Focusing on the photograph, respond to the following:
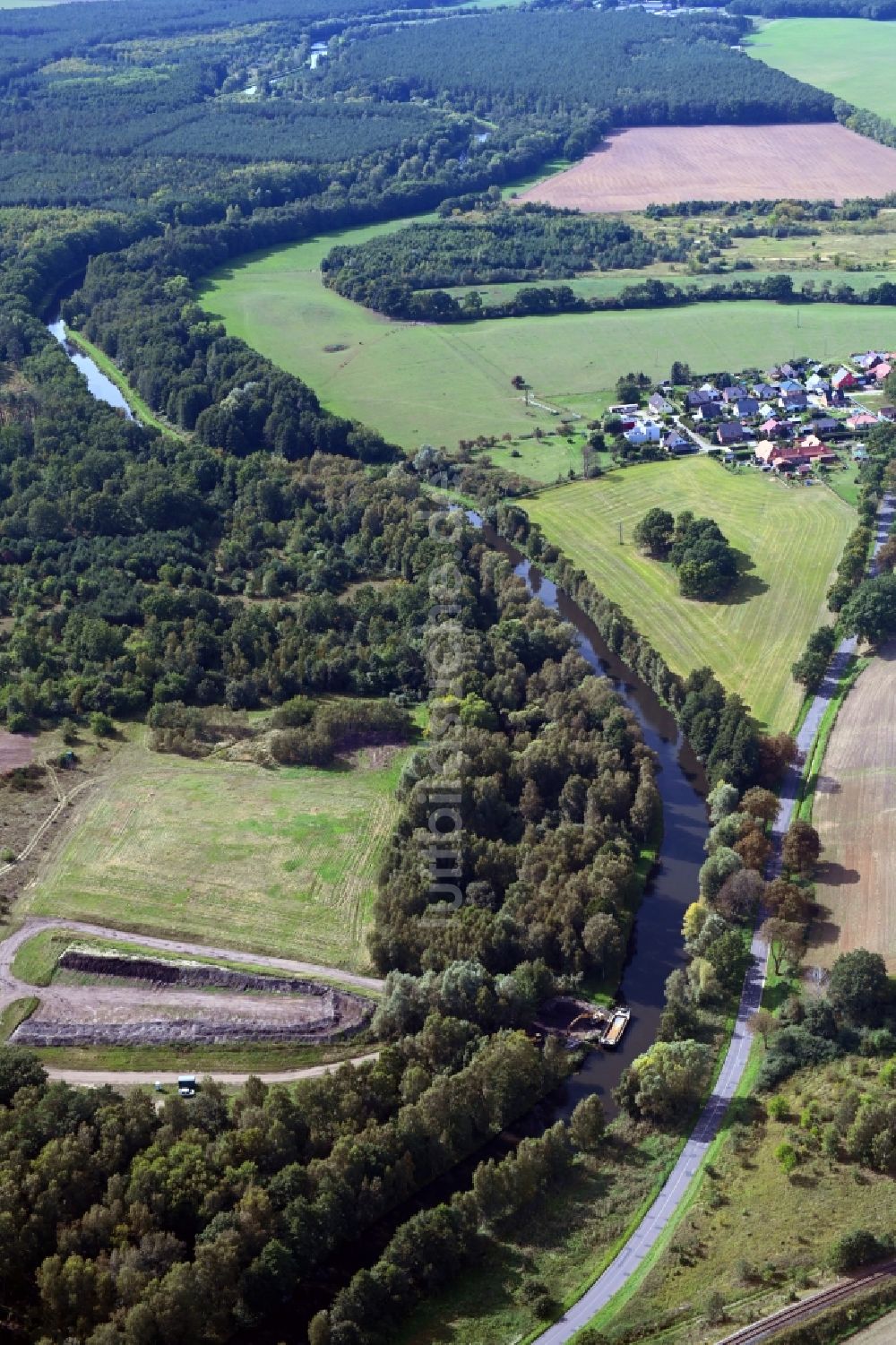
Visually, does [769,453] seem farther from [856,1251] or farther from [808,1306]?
[808,1306]

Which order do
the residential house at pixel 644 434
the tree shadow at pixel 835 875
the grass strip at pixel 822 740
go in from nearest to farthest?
the tree shadow at pixel 835 875 < the grass strip at pixel 822 740 < the residential house at pixel 644 434

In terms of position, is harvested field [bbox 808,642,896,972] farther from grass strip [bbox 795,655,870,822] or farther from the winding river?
the winding river

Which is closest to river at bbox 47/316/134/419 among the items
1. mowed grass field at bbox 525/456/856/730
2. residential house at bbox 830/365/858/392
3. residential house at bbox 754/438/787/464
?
mowed grass field at bbox 525/456/856/730

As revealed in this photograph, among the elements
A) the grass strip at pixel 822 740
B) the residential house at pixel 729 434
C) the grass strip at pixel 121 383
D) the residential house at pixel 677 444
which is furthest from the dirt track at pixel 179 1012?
the grass strip at pixel 121 383

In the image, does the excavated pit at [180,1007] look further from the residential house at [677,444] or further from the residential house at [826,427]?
the residential house at [826,427]

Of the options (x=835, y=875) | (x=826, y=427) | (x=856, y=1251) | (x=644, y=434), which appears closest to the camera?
(x=856, y=1251)

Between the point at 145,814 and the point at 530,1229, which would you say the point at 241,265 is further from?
the point at 530,1229

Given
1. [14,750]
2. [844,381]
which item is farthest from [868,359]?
[14,750]
